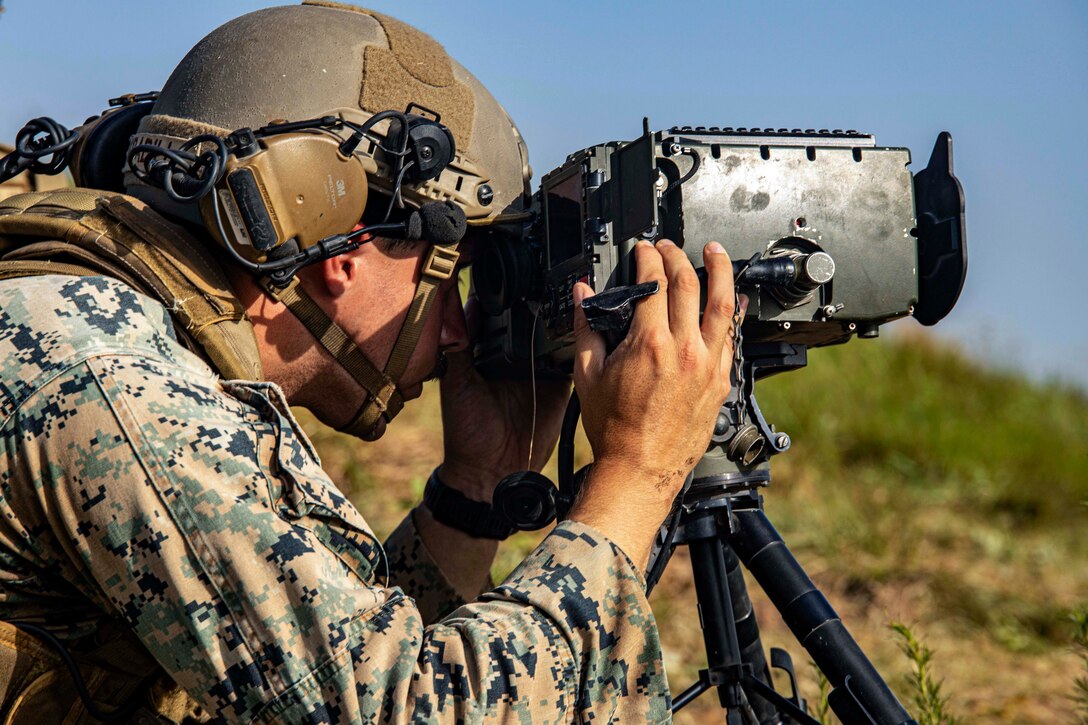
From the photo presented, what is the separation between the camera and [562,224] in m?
2.71

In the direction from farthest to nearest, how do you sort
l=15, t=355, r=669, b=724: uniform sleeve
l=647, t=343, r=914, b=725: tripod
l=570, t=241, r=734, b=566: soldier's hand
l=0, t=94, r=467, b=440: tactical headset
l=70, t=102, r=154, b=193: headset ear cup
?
l=70, t=102, r=154, b=193: headset ear cup < l=647, t=343, r=914, b=725: tripod < l=0, t=94, r=467, b=440: tactical headset < l=570, t=241, r=734, b=566: soldier's hand < l=15, t=355, r=669, b=724: uniform sleeve

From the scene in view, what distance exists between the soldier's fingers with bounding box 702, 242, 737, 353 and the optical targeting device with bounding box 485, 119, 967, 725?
1.9 inches

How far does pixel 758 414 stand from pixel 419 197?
0.87 m

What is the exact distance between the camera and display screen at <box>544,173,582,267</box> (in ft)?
8.65

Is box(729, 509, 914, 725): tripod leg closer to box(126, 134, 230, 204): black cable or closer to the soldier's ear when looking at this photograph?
the soldier's ear

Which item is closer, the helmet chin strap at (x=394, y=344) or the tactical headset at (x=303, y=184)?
the tactical headset at (x=303, y=184)

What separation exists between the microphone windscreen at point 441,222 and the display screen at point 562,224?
197 millimetres

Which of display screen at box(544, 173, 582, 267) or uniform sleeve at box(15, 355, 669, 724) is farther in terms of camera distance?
display screen at box(544, 173, 582, 267)

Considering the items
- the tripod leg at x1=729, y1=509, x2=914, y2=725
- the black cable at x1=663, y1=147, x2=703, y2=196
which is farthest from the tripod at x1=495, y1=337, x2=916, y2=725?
the black cable at x1=663, y1=147, x2=703, y2=196

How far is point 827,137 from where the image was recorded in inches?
98.6

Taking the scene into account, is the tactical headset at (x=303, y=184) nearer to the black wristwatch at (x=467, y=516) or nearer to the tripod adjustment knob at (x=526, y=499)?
the tripod adjustment knob at (x=526, y=499)

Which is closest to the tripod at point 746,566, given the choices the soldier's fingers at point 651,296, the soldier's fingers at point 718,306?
the soldier's fingers at point 718,306

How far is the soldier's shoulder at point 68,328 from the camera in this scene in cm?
200

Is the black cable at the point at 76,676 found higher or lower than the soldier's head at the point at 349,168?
lower
